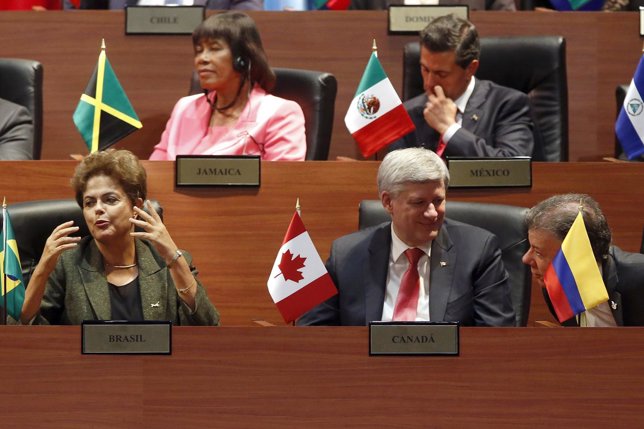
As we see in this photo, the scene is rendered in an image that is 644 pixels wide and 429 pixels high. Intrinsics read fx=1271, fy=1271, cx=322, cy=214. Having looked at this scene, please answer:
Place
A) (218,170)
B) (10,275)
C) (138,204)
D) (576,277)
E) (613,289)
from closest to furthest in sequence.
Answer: (576,277) < (10,275) < (613,289) < (138,204) < (218,170)

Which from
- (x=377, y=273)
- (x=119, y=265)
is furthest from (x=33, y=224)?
(x=377, y=273)

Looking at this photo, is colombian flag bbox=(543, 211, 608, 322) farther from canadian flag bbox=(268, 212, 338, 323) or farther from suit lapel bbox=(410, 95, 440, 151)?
suit lapel bbox=(410, 95, 440, 151)

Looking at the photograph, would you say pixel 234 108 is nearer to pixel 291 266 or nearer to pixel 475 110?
pixel 475 110

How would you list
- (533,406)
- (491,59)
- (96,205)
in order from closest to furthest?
(533,406), (96,205), (491,59)

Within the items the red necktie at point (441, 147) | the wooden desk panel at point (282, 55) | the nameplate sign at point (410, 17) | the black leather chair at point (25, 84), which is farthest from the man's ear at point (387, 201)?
the black leather chair at point (25, 84)

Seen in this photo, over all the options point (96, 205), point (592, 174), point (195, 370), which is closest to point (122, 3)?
point (96, 205)

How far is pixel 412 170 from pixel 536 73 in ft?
3.32

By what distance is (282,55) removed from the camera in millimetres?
3691

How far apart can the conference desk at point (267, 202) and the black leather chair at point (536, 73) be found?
47 centimetres

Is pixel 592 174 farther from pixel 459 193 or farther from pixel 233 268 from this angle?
pixel 233 268

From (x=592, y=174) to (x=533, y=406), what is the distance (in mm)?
1118

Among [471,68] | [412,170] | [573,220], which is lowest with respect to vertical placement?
[573,220]

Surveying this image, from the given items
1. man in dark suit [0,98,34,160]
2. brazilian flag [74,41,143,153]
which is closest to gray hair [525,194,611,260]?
brazilian flag [74,41,143,153]

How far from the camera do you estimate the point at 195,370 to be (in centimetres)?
205
